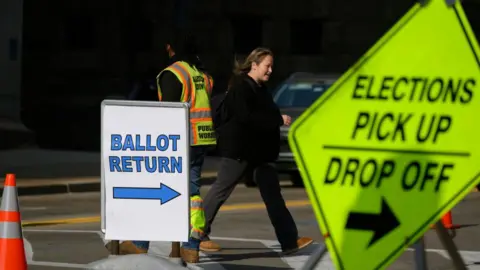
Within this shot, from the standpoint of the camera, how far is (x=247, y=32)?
Answer: 37219 mm

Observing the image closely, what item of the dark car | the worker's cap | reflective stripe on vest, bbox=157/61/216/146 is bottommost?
the dark car

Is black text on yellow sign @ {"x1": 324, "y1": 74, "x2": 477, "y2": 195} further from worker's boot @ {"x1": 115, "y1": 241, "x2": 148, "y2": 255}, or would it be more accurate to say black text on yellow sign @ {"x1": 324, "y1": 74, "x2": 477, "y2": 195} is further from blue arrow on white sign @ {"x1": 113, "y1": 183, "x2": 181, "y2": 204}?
worker's boot @ {"x1": 115, "y1": 241, "x2": 148, "y2": 255}

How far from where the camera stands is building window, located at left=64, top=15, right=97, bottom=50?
35.4m

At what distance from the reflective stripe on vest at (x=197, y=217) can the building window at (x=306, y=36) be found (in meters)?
27.2

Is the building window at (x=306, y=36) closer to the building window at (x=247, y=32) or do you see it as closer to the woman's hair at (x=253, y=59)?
the building window at (x=247, y=32)

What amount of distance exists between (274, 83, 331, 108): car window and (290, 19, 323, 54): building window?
16.7 m

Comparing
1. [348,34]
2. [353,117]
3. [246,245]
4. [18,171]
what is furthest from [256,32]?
[353,117]

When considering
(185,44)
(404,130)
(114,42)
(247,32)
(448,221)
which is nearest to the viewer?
(404,130)

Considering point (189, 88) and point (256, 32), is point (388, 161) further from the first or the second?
point (256, 32)

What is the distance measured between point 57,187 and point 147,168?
30.3ft

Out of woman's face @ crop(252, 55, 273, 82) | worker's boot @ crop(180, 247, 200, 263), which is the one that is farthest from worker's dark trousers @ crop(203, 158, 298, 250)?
woman's face @ crop(252, 55, 273, 82)

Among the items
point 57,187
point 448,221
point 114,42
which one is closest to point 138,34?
point 114,42

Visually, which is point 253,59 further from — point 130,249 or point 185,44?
point 130,249

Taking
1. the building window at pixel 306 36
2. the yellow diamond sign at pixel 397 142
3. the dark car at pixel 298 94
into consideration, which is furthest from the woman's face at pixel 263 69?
the building window at pixel 306 36
